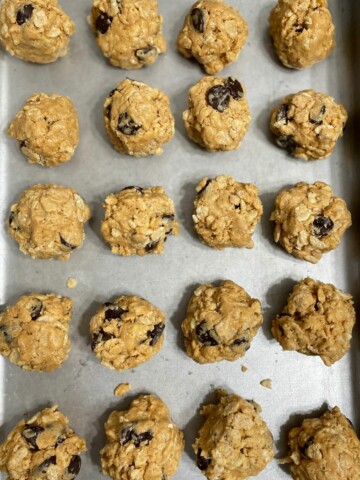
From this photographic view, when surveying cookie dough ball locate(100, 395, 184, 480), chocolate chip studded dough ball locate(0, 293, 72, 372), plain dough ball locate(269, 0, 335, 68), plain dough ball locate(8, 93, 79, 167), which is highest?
plain dough ball locate(269, 0, 335, 68)

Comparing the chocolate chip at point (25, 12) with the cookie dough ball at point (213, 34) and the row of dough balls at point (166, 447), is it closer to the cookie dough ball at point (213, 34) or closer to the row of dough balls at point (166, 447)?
the cookie dough ball at point (213, 34)

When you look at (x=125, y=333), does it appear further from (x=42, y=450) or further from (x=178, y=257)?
(x=42, y=450)

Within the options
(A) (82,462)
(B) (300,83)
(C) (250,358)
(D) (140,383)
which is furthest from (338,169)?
(A) (82,462)

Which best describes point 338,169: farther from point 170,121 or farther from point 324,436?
point 324,436

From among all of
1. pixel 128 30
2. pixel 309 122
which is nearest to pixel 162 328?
pixel 309 122

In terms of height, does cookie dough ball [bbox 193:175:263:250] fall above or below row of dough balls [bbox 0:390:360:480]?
above

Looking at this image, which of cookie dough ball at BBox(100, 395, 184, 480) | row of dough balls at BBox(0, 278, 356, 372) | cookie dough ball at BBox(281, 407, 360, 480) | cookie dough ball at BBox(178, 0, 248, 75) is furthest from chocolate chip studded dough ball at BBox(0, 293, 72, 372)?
cookie dough ball at BBox(178, 0, 248, 75)

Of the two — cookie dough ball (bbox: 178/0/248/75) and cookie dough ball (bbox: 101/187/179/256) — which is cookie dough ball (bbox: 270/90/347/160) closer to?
cookie dough ball (bbox: 178/0/248/75)
